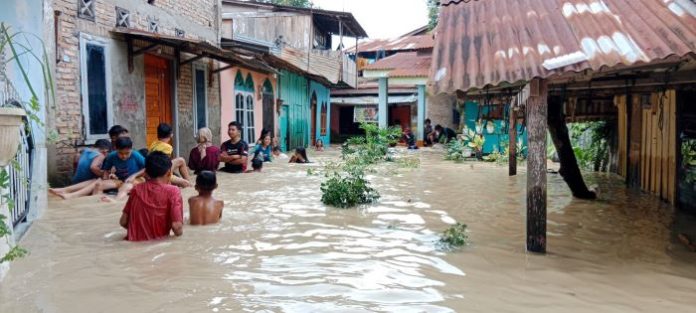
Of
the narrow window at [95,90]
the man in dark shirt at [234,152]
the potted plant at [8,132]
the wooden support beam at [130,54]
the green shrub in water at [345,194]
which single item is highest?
the wooden support beam at [130,54]

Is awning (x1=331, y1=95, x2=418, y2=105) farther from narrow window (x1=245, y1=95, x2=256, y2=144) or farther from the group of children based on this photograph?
the group of children

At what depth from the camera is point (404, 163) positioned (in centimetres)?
1430

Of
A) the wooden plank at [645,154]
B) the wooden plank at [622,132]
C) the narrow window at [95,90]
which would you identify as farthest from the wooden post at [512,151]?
the narrow window at [95,90]

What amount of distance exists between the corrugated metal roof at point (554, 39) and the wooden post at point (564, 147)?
10.3 feet

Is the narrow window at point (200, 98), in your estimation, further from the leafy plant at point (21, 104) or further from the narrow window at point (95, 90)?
the leafy plant at point (21, 104)

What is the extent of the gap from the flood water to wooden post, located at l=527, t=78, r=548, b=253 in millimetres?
215

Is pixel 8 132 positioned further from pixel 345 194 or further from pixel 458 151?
pixel 458 151

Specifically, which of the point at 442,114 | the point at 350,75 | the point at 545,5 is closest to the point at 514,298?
the point at 545,5

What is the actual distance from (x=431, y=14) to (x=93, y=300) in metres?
29.6

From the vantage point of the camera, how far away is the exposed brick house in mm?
8328

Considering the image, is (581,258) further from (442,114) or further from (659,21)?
(442,114)

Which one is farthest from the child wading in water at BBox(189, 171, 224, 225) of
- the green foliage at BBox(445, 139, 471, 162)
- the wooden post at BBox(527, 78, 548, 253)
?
the green foliage at BBox(445, 139, 471, 162)

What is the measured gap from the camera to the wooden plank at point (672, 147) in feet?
24.1

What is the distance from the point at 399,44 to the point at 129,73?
1967 cm
